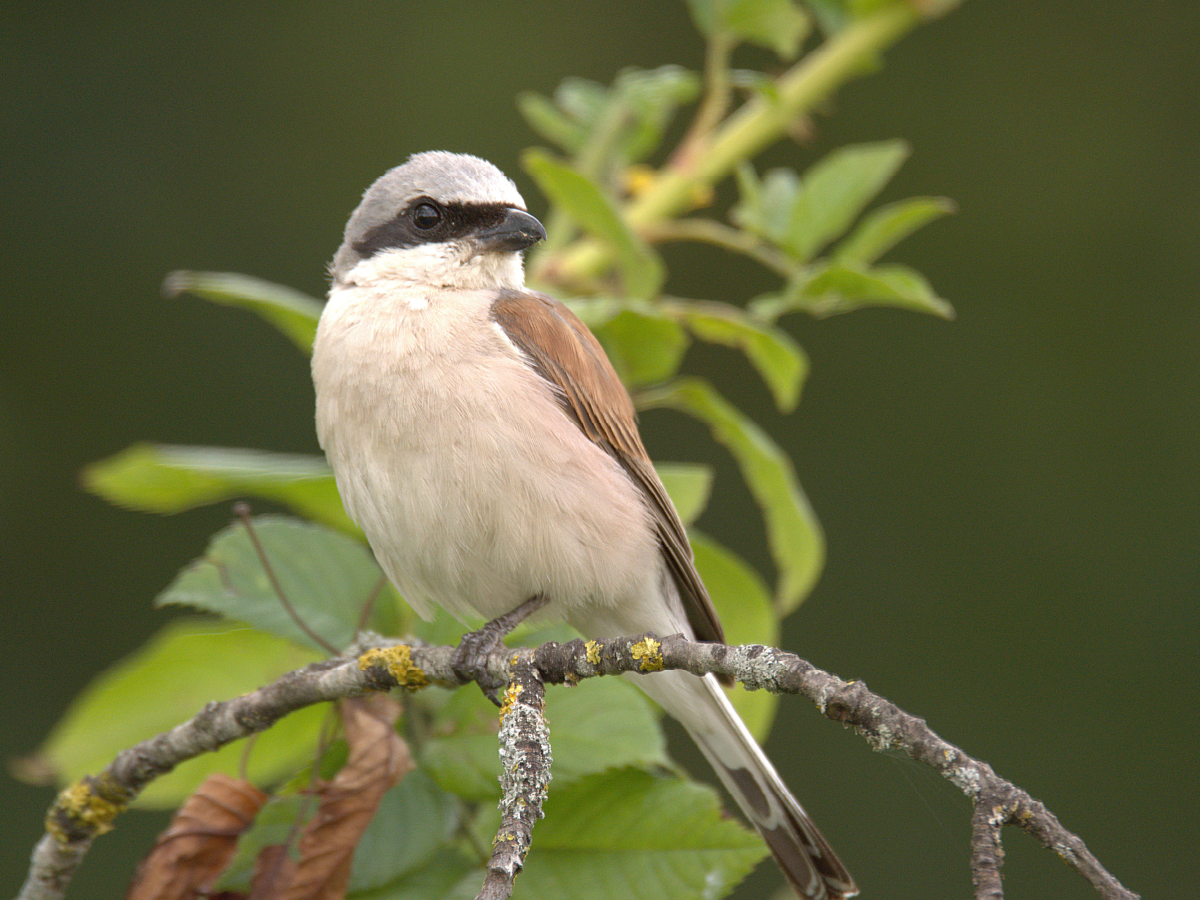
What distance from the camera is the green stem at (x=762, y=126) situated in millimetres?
2863

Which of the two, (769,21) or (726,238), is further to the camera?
(769,21)

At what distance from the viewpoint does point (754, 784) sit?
2344 mm

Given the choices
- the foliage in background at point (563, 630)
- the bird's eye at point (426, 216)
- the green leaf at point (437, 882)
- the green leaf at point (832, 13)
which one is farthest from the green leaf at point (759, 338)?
the green leaf at point (437, 882)

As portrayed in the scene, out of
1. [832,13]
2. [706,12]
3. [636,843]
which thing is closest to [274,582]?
[636,843]

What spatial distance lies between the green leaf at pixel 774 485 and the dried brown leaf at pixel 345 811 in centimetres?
98

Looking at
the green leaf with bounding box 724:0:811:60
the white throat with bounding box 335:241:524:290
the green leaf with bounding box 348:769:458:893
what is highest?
the green leaf with bounding box 724:0:811:60

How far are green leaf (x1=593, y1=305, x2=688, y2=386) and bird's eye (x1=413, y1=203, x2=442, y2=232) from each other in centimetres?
49

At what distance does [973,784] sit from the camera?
3.92 ft

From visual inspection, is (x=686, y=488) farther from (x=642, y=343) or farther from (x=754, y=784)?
(x=754, y=784)

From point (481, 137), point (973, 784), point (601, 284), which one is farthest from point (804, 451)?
point (973, 784)

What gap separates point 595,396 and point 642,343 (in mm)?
173

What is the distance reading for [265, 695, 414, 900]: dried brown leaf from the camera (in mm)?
1869

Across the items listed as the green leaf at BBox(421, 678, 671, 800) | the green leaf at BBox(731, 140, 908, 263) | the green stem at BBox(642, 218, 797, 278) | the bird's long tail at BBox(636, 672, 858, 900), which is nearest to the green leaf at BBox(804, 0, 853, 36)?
the green leaf at BBox(731, 140, 908, 263)

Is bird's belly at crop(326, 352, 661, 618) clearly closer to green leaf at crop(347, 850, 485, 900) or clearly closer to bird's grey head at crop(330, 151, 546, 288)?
bird's grey head at crop(330, 151, 546, 288)
